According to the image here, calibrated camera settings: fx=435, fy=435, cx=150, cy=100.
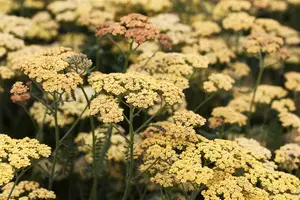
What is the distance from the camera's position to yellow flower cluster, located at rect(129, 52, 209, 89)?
567cm

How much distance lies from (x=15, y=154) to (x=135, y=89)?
1.31m

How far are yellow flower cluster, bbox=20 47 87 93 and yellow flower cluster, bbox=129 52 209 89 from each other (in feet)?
4.45

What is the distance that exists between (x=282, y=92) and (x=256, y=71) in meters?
2.72

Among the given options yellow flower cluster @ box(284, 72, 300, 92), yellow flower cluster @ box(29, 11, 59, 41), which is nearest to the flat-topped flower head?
yellow flower cluster @ box(284, 72, 300, 92)

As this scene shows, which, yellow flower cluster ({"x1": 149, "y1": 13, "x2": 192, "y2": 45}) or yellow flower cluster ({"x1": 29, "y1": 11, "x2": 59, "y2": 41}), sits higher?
yellow flower cluster ({"x1": 149, "y1": 13, "x2": 192, "y2": 45})

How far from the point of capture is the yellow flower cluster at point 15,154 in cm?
393

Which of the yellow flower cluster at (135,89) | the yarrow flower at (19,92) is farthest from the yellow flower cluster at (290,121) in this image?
the yarrow flower at (19,92)

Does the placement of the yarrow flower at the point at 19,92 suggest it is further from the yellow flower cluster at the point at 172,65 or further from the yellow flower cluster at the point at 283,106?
the yellow flower cluster at the point at 283,106

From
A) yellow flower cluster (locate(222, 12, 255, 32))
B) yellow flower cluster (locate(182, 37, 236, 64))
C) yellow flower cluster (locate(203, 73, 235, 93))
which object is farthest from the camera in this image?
yellow flower cluster (locate(222, 12, 255, 32))

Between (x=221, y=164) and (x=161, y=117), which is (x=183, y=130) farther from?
(x=161, y=117)

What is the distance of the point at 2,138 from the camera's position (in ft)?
14.2

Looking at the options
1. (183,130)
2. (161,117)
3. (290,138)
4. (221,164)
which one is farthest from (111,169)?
(290,138)

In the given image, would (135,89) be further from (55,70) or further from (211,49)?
(211,49)

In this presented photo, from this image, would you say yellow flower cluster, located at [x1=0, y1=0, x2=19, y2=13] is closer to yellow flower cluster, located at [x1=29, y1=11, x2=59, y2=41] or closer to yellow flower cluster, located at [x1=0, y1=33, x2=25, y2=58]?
yellow flower cluster, located at [x1=29, y1=11, x2=59, y2=41]
